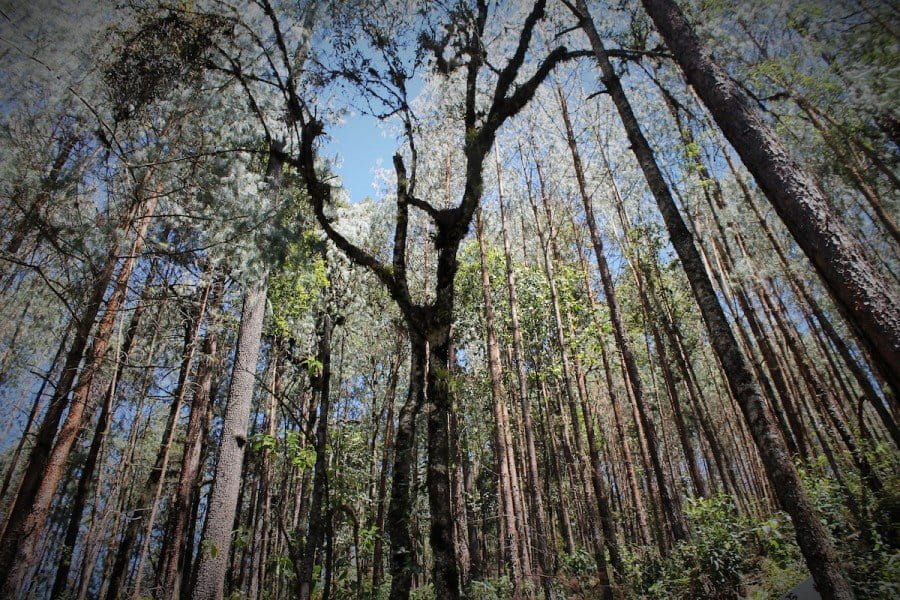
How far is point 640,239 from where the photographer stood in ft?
40.3

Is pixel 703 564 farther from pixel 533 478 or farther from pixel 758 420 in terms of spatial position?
pixel 758 420

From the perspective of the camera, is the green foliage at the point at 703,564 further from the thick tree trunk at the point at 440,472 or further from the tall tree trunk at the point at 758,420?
the thick tree trunk at the point at 440,472

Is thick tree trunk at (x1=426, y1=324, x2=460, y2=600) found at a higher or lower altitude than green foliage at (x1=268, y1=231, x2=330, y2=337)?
lower

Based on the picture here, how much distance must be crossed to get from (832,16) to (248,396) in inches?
432

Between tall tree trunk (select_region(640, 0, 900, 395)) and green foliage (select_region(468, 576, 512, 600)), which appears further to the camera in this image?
green foliage (select_region(468, 576, 512, 600))

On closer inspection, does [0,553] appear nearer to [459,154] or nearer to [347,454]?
[347,454]

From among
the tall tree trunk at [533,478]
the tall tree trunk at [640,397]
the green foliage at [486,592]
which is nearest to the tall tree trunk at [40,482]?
the green foliage at [486,592]

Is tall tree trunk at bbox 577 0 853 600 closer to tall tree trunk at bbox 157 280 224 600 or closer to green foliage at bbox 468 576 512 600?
green foliage at bbox 468 576 512 600

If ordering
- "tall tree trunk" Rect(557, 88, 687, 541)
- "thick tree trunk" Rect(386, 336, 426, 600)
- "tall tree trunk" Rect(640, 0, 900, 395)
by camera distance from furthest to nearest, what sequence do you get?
"tall tree trunk" Rect(557, 88, 687, 541)
"thick tree trunk" Rect(386, 336, 426, 600)
"tall tree trunk" Rect(640, 0, 900, 395)

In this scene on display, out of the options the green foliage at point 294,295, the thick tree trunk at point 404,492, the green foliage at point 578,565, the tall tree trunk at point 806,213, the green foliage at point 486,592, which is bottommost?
the green foliage at point 486,592

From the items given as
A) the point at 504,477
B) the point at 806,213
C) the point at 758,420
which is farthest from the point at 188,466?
the point at 806,213

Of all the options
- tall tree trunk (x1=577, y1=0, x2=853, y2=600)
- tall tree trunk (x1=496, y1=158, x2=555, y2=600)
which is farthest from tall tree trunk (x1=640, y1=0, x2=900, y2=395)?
tall tree trunk (x1=496, y1=158, x2=555, y2=600)

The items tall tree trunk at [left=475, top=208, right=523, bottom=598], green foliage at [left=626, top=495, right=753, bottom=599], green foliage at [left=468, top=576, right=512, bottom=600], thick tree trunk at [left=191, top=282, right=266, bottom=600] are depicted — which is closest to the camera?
thick tree trunk at [left=191, top=282, right=266, bottom=600]

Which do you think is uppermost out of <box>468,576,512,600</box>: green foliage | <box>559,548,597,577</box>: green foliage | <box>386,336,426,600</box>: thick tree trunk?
<box>386,336,426,600</box>: thick tree trunk
